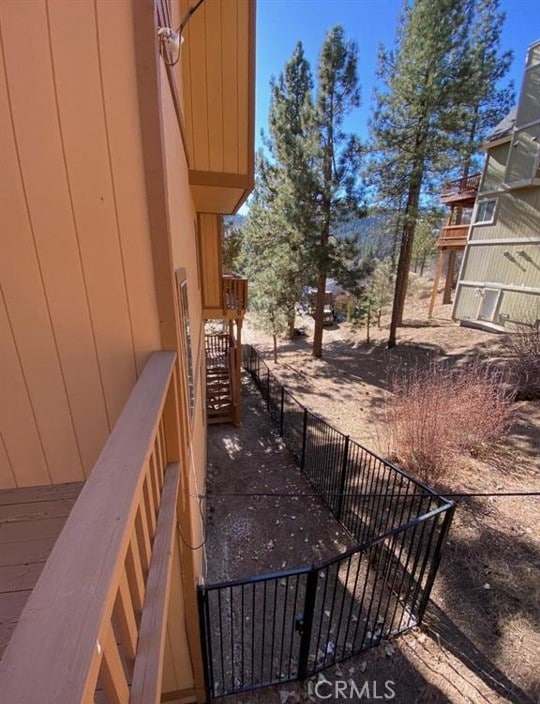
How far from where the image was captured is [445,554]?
381cm

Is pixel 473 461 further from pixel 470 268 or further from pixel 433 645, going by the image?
pixel 470 268

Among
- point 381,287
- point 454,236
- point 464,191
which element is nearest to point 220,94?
point 381,287

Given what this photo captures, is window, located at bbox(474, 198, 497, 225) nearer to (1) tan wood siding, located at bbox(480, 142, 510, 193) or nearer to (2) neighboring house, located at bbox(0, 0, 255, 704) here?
(1) tan wood siding, located at bbox(480, 142, 510, 193)

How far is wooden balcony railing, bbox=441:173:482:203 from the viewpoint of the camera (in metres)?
13.9

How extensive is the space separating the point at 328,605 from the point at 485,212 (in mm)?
15161

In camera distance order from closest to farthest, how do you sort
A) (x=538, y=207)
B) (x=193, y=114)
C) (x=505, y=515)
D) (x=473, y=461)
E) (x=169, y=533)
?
(x=169, y=533)
(x=193, y=114)
(x=505, y=515)
(x=473, y=461)
(x=538, y=207)

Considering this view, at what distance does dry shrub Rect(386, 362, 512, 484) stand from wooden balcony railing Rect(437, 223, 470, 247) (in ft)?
38.0

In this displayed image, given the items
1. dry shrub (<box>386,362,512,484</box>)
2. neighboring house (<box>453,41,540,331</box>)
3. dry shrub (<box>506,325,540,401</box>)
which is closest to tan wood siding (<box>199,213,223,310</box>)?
dry shrub (<box>386,362,512,484</box>)

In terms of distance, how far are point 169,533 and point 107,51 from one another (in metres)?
2.00

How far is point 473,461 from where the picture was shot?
5.30 m

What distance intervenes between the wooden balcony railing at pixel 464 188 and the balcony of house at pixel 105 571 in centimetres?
1659

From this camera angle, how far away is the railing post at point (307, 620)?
8.48 ft

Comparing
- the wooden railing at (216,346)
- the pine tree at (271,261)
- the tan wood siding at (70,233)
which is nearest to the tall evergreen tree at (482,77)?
the pine tree at (271,261)

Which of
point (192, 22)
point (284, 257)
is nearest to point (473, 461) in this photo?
point (192, 22)
